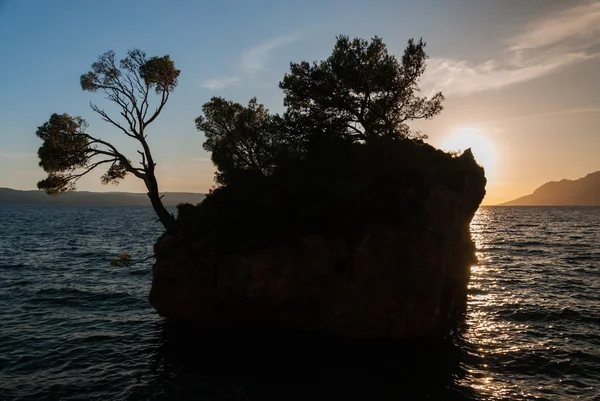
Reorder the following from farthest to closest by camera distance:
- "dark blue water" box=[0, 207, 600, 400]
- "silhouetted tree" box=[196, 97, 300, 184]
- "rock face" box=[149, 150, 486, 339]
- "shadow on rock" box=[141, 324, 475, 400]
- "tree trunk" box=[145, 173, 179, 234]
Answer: "silhouetted tree" box=[196, 97, 300, 184] < "tree trunk" box=[145, 173, 179, 234] < "rock face" box=[149, 150, 486, 339] < "dark blue water" box=[0, 207, 600, 400] < "shadow on rock" box=[141, 324, 475, 400]

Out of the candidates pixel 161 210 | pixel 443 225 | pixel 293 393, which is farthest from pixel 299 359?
pixel 161 210

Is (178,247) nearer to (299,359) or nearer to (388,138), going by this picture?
(299,359)

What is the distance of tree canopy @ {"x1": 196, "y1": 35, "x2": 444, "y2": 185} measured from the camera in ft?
91.0

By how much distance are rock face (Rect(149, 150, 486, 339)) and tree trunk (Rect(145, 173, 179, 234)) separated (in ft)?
11.7

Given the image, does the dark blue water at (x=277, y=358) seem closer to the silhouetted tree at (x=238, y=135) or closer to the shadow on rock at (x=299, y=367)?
the shadow on rock at (x=299, y=367)

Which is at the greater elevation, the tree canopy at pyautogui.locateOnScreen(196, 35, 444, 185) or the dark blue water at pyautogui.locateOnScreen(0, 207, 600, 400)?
the tree canopy at pyautogui.locateOnScreen(196, 35, 444, 185)

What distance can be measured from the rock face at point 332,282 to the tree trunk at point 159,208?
11.7 feet

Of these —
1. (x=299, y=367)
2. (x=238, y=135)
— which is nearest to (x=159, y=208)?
→ (x=238, y=135)

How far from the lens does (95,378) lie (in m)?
16.8

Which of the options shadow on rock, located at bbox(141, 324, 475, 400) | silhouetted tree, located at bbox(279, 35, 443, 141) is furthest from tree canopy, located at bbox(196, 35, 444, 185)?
shadow on rock, located at bbox(141, 324, 475, 400)

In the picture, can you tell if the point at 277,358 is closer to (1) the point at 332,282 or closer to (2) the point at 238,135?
(1) the point at 332,282

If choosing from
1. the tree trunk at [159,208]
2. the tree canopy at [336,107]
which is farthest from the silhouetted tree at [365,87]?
the tree trunk at [159,208]

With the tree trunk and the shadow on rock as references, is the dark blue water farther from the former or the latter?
the tree trunk

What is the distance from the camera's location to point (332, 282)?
66.1 feet
